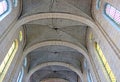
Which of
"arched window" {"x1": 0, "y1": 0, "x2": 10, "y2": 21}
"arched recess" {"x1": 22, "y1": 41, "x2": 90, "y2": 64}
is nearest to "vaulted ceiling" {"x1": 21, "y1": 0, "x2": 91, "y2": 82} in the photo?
"arched recess" {"x1": 22, "y1": 41, "x2": 90, "y2": 64}

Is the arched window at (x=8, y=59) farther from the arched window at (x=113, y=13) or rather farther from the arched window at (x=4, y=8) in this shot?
the arched window at (x=113, y=13)

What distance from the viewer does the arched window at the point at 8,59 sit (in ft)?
36.8

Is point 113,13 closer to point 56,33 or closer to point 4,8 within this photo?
point 4,8

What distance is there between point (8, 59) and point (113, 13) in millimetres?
6432

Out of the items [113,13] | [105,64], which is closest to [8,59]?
[105,64]

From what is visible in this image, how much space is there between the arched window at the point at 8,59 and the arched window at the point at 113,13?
19.6ft

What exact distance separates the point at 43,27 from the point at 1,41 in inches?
222

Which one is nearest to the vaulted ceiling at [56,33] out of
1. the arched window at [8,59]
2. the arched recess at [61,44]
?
the arched recess at [61,44]

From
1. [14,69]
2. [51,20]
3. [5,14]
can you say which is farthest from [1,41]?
[51,20]

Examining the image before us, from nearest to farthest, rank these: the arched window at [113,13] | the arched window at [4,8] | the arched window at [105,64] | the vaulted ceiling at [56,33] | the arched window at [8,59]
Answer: the arched window at [113,13] < the arched window at [105,64] < the arched window at [4,8] < the arched window at [8,59] < the vaulted ceiling at [56,33]

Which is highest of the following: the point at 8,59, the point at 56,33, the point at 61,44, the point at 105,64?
the point at 56,33

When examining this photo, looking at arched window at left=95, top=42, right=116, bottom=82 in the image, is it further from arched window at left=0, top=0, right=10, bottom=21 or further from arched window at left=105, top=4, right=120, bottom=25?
arched window at left=0, top=0, right=10, bottom=21

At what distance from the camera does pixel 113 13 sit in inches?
403

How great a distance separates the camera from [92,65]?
13648 mm
